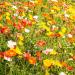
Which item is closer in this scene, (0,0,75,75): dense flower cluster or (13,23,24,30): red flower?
(0,0,75,75): dense flower cluster

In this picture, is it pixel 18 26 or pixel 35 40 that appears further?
pixel 35 40

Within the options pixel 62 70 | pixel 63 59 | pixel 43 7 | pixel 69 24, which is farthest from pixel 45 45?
pixel 43 7

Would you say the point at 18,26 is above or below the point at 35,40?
above

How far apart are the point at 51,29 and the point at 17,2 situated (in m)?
1.22

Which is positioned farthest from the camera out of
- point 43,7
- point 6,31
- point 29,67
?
point 43,7

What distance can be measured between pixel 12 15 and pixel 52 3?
2032 millimetres

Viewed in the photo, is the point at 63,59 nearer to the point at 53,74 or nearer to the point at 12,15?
the point at 53,74

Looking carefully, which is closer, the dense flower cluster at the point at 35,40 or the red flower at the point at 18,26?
the dense flower cluster at the point at 35,40

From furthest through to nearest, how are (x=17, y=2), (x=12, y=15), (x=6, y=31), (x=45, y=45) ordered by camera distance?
1. (x=17, y=2)
2. (x=12, y=15)
3. (x=45, y=45)
4. (x=6, y=31)

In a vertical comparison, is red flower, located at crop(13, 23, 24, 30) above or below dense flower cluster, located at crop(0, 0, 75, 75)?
above

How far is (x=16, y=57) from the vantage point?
4.82 meters

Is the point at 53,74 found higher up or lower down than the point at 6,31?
lower down

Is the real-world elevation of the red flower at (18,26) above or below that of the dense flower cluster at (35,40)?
above

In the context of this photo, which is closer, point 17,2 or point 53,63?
point 53,63
